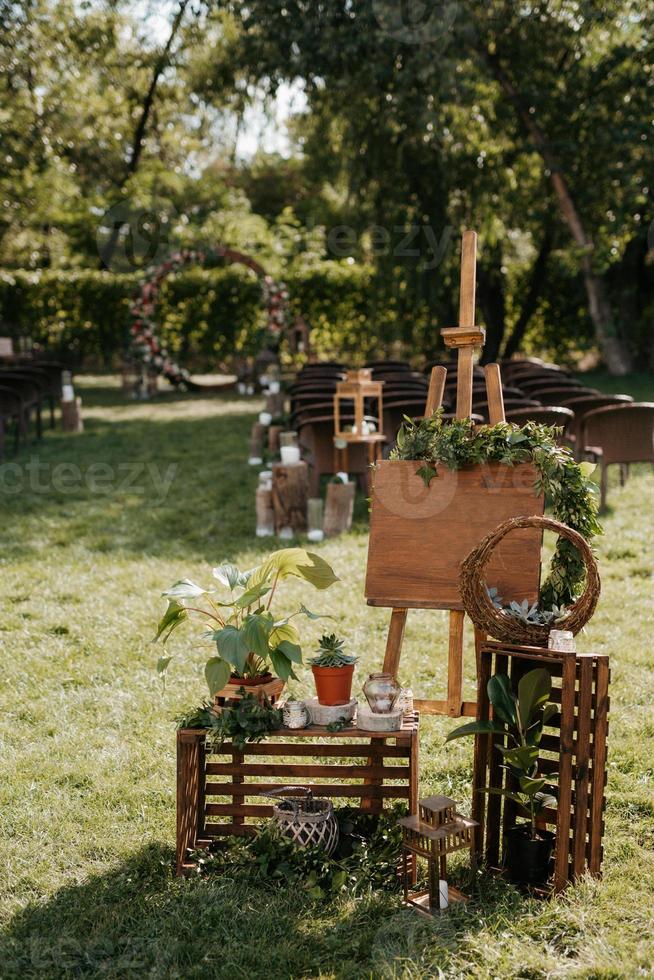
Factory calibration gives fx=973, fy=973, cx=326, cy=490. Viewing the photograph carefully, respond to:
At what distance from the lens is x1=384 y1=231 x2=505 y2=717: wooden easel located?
332 cm

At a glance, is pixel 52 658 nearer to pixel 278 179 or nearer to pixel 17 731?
pixel 17 731

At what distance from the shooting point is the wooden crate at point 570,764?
2.64m

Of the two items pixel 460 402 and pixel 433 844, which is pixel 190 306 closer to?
pixel 460 402

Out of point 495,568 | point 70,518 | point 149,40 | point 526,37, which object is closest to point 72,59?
point 149,40

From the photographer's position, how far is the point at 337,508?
6.95 metres

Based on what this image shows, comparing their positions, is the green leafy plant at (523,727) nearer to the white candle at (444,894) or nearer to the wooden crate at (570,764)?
the wooden crate at (570,764)

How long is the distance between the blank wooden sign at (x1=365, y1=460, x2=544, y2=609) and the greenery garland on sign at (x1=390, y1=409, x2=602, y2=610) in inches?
2.1

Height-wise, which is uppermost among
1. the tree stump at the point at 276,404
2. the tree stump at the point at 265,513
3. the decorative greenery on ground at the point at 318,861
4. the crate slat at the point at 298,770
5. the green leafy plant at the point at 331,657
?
the tree stump at the point at 276,404

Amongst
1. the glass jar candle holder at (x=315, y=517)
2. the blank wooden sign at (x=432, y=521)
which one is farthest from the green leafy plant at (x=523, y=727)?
the glass jar candle holder at (x=315, y=517)

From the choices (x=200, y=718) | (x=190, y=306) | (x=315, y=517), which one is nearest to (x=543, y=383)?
(x=315, y=517)

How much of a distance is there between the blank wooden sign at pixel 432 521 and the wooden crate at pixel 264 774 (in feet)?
1.50

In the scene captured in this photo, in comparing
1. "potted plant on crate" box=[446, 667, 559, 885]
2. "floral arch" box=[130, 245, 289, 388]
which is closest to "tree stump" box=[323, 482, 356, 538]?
"potted plant on crate" box=[446, 667, 559, 885]

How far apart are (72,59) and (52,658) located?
18266 mm

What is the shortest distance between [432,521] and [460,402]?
49cm
